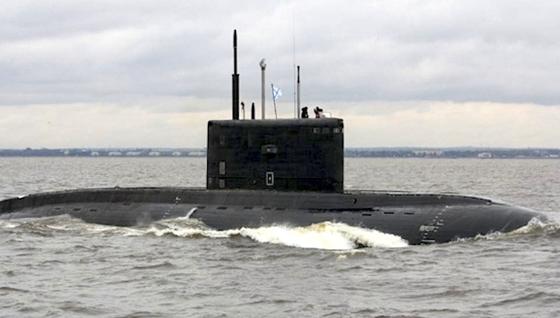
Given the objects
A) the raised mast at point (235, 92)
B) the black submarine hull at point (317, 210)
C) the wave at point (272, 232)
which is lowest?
the wave at point (272, 232)

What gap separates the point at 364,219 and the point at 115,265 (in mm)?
6810

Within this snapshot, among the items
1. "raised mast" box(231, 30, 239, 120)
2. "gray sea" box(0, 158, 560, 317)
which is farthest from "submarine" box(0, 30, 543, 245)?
"gray sea" box(0, 158, 560, 317)

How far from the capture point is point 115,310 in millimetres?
16047

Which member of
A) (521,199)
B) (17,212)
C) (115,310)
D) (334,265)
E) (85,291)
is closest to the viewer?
(115,310)

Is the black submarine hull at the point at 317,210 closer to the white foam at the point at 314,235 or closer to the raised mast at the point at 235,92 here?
the white foam at the point at 314,235

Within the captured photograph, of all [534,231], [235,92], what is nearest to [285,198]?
[235,92]

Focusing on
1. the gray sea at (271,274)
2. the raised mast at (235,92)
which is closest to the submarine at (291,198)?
the raised mast at (235,92)

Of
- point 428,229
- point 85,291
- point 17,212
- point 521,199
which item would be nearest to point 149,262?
point 85,291

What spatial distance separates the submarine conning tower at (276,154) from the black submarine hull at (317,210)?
463mm

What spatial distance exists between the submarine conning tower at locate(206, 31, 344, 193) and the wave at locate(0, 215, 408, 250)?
1.83 m

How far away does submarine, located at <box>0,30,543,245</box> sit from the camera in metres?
23.4

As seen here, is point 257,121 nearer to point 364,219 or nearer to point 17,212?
point 364,219

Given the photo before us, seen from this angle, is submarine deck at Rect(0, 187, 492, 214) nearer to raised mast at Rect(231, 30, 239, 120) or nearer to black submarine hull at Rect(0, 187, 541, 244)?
black submarine hull at Rect(0, 187, 541, 244)

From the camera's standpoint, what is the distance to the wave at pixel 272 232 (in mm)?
22844
